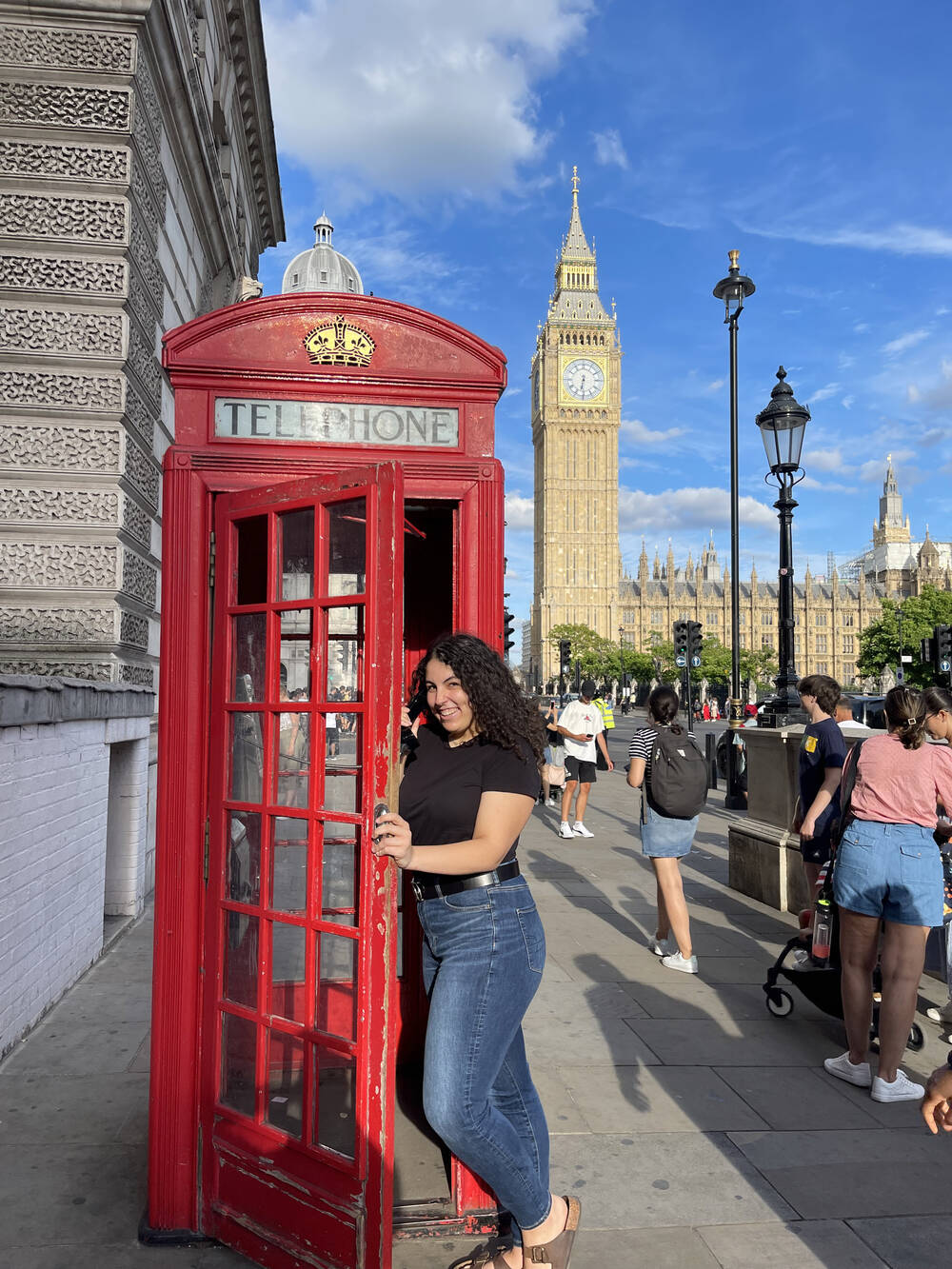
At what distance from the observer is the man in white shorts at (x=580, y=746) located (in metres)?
11.8

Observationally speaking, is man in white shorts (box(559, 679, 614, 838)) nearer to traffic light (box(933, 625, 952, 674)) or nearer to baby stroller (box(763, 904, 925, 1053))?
baby stroller (box(763, 904, 925, 1053))

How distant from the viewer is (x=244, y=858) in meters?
3.11

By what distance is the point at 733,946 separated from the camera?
6.91 m

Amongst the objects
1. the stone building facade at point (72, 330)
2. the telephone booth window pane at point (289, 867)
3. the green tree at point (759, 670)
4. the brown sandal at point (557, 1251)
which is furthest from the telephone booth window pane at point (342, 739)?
the green tree at point (759, 670)

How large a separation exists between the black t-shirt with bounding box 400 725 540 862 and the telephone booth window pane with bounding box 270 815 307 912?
0.40 meters

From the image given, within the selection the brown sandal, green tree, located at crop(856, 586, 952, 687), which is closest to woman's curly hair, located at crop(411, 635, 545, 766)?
the brown sandal

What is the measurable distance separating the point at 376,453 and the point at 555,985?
391 cm

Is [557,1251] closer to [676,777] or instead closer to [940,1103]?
[940,1103]

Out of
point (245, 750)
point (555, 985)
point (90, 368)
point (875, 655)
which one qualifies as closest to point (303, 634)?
point (245, 750)

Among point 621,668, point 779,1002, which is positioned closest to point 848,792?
point 779,1002

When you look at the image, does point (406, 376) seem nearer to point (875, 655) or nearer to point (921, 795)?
point (921, 795)

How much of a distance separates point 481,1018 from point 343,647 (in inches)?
44.8

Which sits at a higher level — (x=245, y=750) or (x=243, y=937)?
(x=245, y=750)

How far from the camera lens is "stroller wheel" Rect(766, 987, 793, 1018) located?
5.39 m
